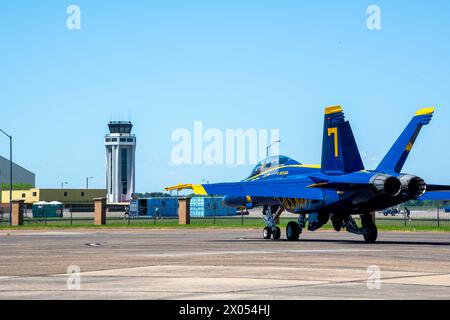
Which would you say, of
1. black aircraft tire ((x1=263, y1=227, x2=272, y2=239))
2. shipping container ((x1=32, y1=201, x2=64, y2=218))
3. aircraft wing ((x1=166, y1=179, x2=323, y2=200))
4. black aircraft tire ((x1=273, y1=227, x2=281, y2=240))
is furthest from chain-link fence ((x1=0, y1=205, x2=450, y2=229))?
aircraft wing ((x1=166, y1=179, x2=323, y2=200))

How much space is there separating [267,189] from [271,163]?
8.07ft

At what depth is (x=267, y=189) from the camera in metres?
37.9

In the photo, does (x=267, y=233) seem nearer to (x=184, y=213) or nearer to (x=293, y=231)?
(x=293, y=231)

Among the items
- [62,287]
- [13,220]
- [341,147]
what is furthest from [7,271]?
[13,220]

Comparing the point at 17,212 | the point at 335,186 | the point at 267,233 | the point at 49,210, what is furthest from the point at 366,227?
the point at 49,210

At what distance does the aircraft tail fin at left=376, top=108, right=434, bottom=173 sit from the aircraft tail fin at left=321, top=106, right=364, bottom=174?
182cm

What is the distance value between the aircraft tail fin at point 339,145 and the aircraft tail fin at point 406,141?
5.96 feet

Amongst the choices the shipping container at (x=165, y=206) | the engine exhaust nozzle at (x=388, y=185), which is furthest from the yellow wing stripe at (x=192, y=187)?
the shipping container at (x=165, y=206)

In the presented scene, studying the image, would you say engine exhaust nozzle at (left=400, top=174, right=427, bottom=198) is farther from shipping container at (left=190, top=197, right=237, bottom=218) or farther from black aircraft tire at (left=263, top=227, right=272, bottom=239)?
shipping container at (left=190, top=197, right=237, bottom=218)

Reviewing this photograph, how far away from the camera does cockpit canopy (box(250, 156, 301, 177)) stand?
3925 centimetres

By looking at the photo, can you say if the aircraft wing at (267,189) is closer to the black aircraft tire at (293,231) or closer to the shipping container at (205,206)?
the black aircraft tire at (293,231)

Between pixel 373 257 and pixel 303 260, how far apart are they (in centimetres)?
257

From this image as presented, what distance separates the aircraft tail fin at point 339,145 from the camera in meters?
34.5
